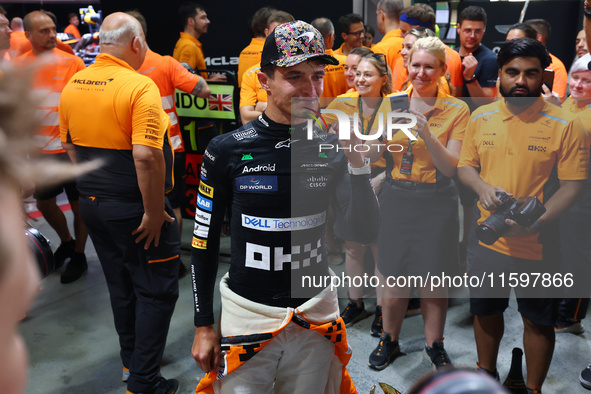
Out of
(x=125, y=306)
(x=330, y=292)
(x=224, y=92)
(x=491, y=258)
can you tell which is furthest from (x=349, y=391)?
(x=224, y=92)

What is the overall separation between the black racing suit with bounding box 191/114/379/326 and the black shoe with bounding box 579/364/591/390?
1.95 m

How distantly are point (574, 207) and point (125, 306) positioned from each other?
2.49m

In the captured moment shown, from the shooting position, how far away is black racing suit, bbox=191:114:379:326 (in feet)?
6.00

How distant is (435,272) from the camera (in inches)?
124

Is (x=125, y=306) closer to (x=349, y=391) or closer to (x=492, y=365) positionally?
(x=349, y=391)

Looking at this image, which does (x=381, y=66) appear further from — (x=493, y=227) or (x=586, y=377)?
(x=586, y=377)

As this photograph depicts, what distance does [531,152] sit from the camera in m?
2.59

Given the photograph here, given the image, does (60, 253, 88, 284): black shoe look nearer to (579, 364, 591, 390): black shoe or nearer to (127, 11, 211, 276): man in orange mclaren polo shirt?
(127, 11, 211, 276): man in orange mclaren polo shirt

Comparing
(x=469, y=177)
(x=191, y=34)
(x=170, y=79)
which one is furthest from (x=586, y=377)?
(x=191, y=34)

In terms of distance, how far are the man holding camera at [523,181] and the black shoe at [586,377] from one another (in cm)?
36

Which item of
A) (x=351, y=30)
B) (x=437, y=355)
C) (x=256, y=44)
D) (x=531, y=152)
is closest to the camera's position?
(x=531, y=152)

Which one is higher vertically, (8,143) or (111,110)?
(8,143)

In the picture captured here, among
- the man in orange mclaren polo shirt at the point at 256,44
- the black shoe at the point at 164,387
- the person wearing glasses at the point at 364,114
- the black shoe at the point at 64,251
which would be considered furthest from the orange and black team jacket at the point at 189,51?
the black shoe at the point at 164,387

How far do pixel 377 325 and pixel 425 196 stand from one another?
1.04 meters
